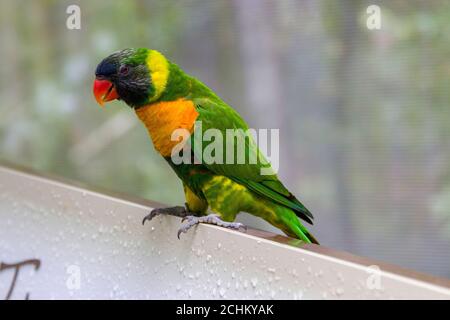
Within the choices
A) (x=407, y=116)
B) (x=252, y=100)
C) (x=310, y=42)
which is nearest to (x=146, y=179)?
(x=252, y=100)

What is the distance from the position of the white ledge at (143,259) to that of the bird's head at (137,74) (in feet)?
0.79

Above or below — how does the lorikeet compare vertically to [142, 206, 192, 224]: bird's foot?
above

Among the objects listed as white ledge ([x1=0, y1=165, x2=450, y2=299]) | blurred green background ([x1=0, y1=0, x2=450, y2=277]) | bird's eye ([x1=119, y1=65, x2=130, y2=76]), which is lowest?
white ledge ([x1=0, y1=165, x2=450, y2=299])

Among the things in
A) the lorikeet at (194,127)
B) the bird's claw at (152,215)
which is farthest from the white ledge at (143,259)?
the lorikeet at (194,127)

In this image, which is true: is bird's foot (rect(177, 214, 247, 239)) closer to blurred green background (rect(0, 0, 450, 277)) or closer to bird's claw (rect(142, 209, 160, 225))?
bird's claw (rect(142, 209, 160, 225))

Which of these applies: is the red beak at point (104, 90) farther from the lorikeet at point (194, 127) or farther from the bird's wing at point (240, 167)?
the bird's wing at point (240, 167)

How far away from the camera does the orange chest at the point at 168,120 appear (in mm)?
1319

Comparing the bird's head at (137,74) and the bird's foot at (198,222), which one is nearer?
the bird's foot at (198,222)

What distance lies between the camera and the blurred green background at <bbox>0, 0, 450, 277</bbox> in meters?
2.30

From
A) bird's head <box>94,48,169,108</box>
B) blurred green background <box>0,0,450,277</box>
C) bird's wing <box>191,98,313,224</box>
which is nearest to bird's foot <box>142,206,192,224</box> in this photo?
bird's wing <box>191,98,313,224</box>

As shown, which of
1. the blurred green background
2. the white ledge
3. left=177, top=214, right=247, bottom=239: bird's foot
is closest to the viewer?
the white ledge

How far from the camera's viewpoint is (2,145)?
3191mm

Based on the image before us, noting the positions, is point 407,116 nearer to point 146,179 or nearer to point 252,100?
point 252,100

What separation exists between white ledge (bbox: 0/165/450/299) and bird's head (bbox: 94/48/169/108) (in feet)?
0.79
